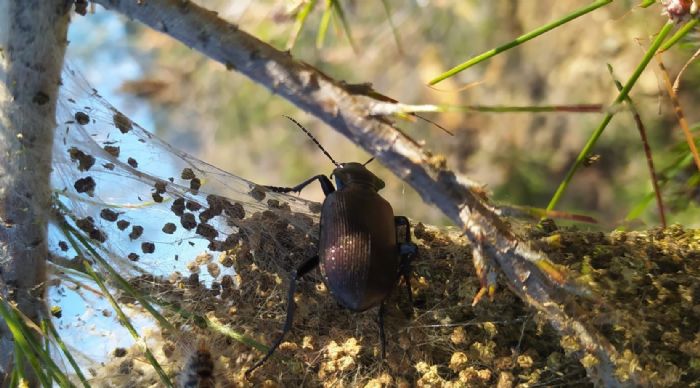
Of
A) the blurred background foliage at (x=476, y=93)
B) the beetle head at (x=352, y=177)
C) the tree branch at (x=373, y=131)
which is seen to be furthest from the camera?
the blurred background foliage at (x=476, y=93)

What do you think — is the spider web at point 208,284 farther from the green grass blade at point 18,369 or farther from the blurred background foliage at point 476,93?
the blurred background foliage at point 476,93

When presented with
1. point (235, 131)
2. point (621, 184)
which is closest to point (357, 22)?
point (235, 131)

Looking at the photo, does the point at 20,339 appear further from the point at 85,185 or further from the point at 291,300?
the point at 291,300

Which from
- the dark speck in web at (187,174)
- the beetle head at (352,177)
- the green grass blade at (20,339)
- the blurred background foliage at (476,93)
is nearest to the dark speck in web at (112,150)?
the dark speck in web at (187,174)

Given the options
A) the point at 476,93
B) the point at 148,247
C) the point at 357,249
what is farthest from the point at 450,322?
the point at 476,93

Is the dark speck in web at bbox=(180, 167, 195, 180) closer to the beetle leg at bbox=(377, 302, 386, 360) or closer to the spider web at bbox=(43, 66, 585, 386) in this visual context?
the spider web at bbox=(43, 66, 585, 386)

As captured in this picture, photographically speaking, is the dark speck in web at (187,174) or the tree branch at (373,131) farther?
the dark speck in web at (187,174)

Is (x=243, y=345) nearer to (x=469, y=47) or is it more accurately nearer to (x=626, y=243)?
(x=626, y=243)

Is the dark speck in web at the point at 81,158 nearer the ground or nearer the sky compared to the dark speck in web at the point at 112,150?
nearer the ground
